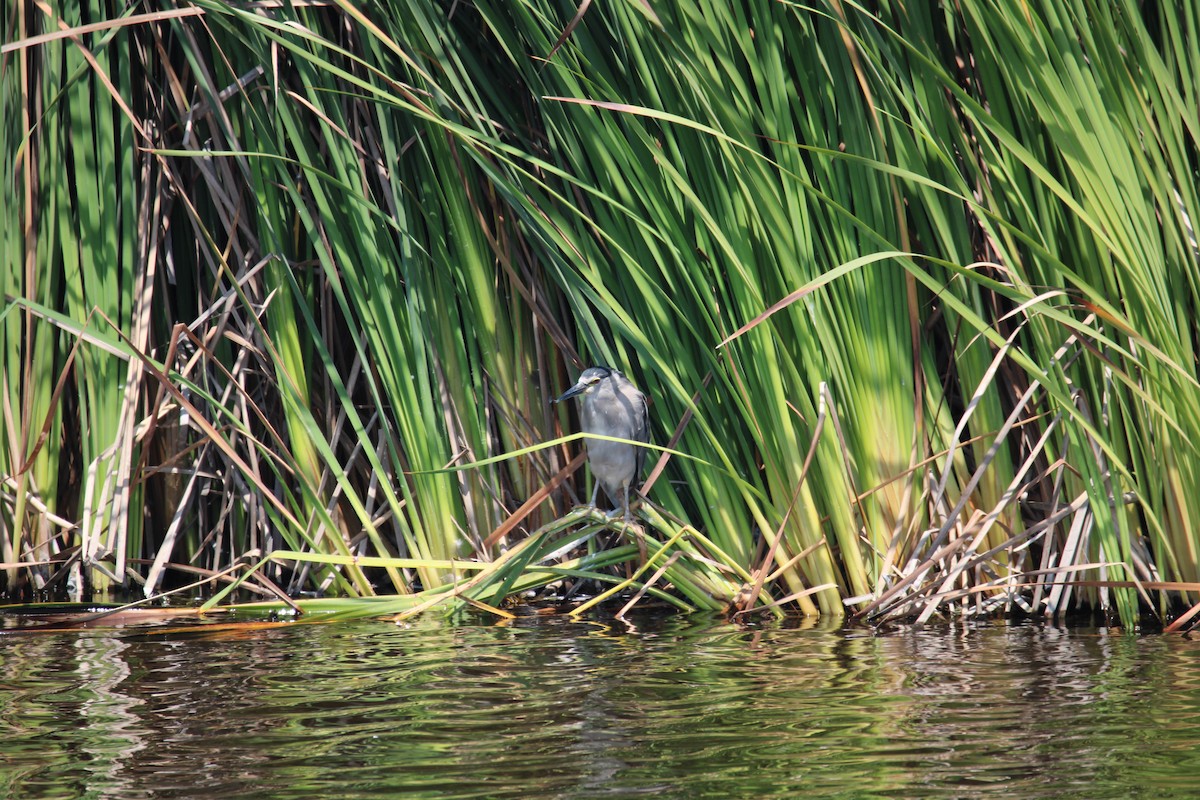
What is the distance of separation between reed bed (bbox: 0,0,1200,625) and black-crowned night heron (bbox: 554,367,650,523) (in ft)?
0.36

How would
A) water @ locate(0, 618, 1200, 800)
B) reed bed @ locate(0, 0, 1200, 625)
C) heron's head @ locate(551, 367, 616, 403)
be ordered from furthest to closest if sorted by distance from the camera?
1. heron's head @ locate(551, 367, 616, 403)
2. reed bed @ locate(0, 0, 1200, 625)
3. water @ locate(0, 618, 1200, 800)

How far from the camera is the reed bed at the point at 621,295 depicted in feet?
10.7

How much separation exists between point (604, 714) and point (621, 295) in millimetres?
1600

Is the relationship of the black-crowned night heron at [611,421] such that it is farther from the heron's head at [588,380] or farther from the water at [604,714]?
the water at [604,714]

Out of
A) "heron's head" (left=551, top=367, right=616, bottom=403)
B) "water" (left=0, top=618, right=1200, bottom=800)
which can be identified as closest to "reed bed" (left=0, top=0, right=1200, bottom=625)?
"heron's head" (left=551, top=367, right=616, bottom=403)

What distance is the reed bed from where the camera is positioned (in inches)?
129

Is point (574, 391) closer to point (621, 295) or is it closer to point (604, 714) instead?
point (621, 295)

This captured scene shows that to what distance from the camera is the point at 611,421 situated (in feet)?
12.6

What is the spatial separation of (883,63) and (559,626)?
6.58ft

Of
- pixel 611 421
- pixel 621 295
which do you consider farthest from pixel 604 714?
pixel 621 295

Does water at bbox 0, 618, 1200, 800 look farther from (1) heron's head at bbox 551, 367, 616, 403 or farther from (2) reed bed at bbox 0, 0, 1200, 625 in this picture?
(1) heron's head at bbox 551, 367, 616, 403

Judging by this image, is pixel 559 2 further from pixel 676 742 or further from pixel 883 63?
pixel 676 742

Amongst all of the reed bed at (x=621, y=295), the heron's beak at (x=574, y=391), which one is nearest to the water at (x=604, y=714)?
the reed bed at (x=621, y=295)

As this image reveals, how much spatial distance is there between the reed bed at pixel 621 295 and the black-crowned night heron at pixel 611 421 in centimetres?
A: 11
